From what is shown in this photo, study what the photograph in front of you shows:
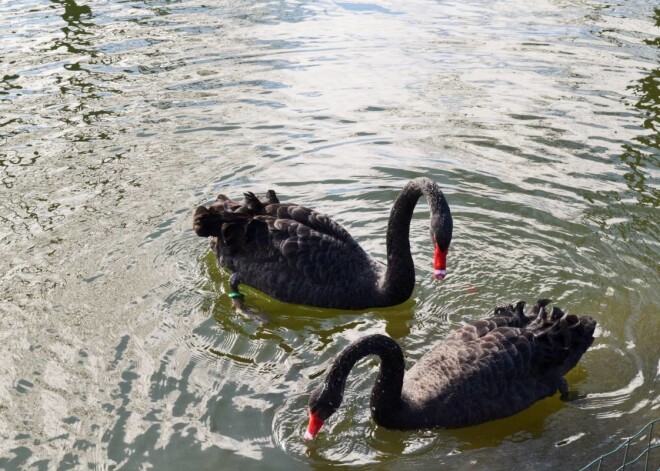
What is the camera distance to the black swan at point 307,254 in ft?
21.0

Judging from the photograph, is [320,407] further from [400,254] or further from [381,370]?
[400,254]

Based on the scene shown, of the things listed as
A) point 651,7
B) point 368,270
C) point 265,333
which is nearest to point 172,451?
point 265,333

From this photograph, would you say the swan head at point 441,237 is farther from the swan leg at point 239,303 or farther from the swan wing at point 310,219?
the swan leg at point 239,303

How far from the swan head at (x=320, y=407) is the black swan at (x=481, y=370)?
1.02 feet

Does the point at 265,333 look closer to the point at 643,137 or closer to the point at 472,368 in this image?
the point at 472,368

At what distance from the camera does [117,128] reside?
9.62m

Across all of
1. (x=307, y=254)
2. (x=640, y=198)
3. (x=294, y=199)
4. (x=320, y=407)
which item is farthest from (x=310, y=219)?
(x=640, y=198)

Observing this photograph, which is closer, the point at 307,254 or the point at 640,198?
the point at 307,254

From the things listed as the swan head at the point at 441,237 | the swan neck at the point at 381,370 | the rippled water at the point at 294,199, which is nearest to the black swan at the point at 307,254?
the rippled water at the point at 294,199

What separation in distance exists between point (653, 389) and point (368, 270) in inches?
89.6

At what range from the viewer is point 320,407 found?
4770mm

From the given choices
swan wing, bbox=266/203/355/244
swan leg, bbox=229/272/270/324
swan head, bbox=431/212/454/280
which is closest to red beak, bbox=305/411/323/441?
swan head, bbox=431/212/454/280

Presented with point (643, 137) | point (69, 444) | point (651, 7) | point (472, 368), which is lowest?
point (69, 444)

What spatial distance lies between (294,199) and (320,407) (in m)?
3.68
